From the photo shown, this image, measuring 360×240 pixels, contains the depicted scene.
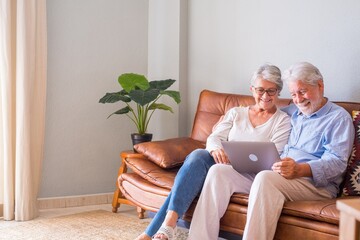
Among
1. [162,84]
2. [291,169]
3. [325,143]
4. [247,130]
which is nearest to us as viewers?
[291,169]

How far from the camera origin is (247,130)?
10.1ft

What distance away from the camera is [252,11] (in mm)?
3922

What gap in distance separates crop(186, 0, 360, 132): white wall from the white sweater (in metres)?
0.52

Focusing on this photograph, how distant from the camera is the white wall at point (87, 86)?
4.29 m

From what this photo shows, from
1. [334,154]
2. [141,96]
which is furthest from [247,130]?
[141,96]

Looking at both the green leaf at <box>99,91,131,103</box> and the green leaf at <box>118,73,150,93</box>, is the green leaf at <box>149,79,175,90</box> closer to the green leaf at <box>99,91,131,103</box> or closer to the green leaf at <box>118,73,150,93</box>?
the green leaf at <box>118,73,150,93</box>

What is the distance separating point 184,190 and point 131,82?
61.5 inches

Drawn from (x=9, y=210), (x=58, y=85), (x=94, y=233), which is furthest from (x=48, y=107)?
(x=94, y=233)

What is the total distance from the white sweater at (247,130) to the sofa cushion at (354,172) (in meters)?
0.40

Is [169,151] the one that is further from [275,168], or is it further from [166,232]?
[275,168]

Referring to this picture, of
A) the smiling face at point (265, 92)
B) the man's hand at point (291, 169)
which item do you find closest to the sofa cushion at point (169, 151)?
the smiling face at point (265, 92)

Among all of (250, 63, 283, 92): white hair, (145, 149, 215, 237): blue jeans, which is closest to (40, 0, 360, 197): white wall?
(250, 63, 283, 92): white hair

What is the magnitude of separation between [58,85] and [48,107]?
→ 19 centimetres

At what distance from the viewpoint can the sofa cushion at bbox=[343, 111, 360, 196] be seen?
104 inches
